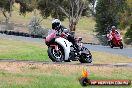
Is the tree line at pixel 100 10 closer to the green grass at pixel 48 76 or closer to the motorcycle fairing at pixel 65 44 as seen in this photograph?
the motorcycle fairing at pixel 65 44

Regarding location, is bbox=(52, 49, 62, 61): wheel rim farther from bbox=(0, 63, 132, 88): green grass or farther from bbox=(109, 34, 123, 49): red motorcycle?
bbox=(109, 34, 123, 49): red motorcycle

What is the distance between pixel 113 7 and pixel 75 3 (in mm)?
6531

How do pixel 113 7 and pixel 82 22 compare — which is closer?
pixel 113 7

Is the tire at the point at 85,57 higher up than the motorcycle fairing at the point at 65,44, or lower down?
lower down

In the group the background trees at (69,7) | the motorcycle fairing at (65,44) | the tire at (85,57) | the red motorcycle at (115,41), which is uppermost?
the background trees at (69,7)

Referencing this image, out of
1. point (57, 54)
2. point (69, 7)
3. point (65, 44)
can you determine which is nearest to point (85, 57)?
point (65, 44)

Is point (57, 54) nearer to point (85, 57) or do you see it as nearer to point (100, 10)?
point (85, 57)

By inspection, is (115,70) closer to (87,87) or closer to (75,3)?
(87,87)

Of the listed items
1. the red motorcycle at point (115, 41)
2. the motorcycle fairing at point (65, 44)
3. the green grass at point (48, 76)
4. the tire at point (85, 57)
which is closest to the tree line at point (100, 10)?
the red motorcycle at point (115, 41)

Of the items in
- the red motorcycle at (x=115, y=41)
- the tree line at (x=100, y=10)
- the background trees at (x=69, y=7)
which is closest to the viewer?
the red motorcycle at (x=115, y=41)

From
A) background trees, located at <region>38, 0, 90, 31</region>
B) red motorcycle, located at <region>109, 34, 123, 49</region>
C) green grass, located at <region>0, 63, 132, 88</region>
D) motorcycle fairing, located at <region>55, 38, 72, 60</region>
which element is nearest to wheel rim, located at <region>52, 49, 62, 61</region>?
motorcycle fairing, located at <region>55, 38, 72, 60</region>

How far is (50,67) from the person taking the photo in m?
14.7

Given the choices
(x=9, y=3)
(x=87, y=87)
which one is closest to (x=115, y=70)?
(x=87, y=87)

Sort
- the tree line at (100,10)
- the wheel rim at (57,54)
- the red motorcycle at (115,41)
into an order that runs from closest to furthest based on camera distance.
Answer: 1. the wheel rim at (57,54)
2. the red motorcycle at (115,41)
3. the tree line at (100,10)
